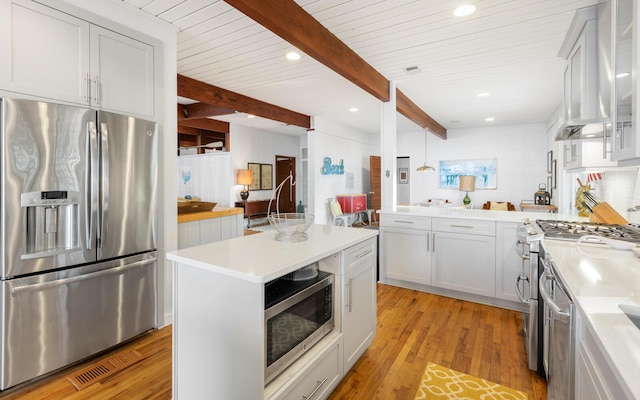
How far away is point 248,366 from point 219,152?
6.96 metres

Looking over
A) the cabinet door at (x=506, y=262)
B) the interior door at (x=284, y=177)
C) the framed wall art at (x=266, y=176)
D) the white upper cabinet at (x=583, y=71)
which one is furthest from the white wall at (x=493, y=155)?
the white upper cabinet at (x=583, y=71)

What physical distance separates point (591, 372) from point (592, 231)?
1450 mm

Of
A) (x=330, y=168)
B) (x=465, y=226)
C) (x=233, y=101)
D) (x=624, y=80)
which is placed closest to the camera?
(x=624, y=80)

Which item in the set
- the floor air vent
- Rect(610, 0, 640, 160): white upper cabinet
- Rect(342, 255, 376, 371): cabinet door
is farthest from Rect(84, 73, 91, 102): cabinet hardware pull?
Rect(610, 0, 640, 160): white upper cabinet

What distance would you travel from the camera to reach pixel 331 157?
7246mm

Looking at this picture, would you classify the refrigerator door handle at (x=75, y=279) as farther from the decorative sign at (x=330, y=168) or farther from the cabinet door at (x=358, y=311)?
the decorative sign at (x=330, y=168)

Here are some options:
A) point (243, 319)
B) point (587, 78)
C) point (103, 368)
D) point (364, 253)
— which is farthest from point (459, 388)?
point (103, 368)

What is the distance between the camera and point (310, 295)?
5.22ft

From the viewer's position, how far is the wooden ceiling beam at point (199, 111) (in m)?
5.29

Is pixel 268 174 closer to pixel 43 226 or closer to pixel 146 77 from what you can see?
pixel 146 77

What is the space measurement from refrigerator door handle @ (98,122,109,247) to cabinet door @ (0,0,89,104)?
0.23m

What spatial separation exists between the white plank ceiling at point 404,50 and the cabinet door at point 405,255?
1885mm

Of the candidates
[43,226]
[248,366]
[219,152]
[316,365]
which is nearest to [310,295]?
[316,365]

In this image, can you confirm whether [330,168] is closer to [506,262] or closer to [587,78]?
[506,262]
